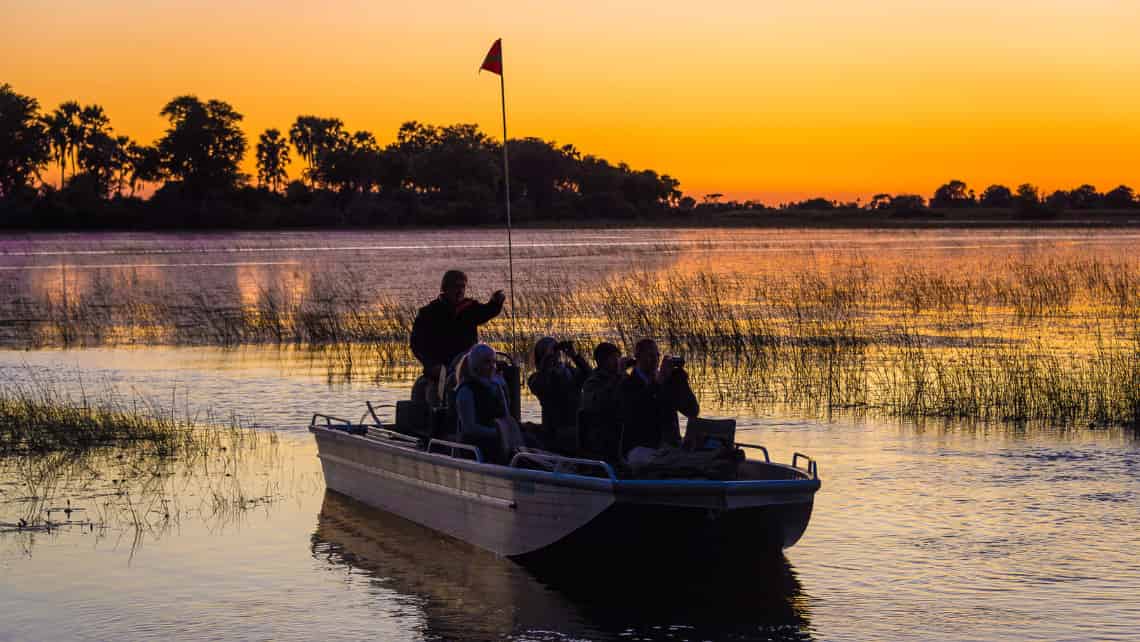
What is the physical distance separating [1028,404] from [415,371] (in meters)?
10.1

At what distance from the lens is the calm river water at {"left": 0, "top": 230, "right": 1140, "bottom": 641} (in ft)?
34.2

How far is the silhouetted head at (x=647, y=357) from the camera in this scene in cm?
1167

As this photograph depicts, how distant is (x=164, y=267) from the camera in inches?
2938

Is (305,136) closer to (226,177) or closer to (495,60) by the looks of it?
(226,177)

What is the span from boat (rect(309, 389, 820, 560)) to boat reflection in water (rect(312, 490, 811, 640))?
212 mm

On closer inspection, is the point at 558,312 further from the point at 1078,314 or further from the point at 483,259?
the point at 483,259

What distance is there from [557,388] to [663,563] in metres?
2.29

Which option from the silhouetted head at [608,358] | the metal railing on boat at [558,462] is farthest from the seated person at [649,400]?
the metal railing on boat at [558,462]

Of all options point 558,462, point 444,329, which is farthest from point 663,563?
point 444,329

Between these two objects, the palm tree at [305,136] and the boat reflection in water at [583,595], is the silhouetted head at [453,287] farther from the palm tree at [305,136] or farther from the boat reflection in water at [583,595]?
the palm tree at [305,136]

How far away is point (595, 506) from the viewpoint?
1075 cm

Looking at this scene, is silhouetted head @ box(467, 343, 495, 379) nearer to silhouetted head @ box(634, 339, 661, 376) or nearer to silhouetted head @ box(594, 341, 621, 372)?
silhouetted head @ box(594, 341, 621, 372)

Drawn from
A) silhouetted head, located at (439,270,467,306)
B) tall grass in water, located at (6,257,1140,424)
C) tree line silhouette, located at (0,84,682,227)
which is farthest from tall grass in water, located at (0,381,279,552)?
tree line silhouette, located at (0,84,682,227)

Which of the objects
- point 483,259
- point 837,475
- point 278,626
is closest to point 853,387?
point 837,475
